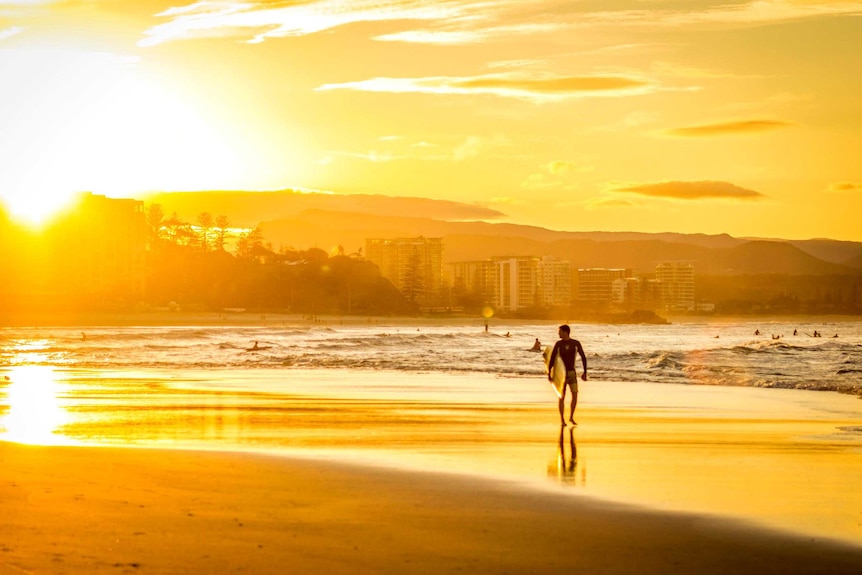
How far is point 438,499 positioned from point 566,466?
2.89m

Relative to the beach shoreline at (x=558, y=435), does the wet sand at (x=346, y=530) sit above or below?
above

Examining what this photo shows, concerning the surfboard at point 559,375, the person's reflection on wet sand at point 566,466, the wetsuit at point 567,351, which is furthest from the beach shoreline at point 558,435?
the wetsuit at point 567,351

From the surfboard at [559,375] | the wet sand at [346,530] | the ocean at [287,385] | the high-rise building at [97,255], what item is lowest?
the ocean at [287,385]

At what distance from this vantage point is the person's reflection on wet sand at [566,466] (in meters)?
11.3

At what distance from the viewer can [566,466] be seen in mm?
12258

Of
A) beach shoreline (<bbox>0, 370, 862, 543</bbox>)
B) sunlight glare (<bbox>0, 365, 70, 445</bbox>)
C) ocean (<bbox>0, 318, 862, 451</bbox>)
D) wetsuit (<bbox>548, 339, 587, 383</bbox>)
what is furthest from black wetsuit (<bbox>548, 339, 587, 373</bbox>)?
sunlight glare (<bbox>0, 365, 70, 445</bbox>)

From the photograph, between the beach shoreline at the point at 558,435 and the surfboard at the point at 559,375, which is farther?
the surfboard at the point at 559,375

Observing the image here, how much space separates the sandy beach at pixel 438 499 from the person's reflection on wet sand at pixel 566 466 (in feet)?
0.13

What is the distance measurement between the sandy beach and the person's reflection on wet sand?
41mm

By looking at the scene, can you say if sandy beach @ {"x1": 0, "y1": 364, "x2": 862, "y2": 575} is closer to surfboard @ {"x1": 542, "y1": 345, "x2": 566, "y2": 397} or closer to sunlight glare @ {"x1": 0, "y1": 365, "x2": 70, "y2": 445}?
sunlight glare @ {"x1": 0, "y1": 365, "x2": 70, "y2": 445}

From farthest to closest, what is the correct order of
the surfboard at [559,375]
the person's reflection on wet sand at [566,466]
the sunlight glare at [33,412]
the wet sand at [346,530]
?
the surfboard at [559,375], the sunlight glare at [33,412], the person's reflection on wet sand at [566,466], the wet sand at [346,530]

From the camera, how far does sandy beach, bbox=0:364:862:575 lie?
24.6 ft

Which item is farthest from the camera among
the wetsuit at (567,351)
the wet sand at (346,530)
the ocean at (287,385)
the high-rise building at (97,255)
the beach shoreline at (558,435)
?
the high-rise building at (97,255)

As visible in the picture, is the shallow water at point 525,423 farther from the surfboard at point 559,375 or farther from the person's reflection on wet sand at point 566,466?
the surfboard at point 559,375
